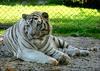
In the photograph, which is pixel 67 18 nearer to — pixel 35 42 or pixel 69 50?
pixel 69 50

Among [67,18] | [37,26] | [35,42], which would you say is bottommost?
[67,18]

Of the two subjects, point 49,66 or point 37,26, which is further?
point 37,26

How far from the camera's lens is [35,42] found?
766 cm

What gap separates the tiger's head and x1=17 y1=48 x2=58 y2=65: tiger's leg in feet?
0.78

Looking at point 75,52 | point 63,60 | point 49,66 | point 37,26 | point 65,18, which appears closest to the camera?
point 49,66

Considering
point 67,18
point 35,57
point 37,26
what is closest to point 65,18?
point 67,18

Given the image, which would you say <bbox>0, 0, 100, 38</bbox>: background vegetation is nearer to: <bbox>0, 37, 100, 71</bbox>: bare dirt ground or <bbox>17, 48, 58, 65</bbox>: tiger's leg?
<bbox>0, 37, 100, 71</bbox>: bare dirt ground

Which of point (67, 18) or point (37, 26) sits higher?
point (37, 26)

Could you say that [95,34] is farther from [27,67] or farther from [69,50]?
[27,67]

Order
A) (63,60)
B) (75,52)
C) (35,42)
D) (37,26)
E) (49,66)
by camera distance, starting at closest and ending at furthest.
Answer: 1. (49,66)
2. (63,60)
3. (37,26)
4. (35,42)
5. (75,52)

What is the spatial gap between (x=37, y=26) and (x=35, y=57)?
489 mm

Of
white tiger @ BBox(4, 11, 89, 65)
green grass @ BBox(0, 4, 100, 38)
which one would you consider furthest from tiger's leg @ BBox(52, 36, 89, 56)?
green grass @ BBox(0, 4, 100, 38)

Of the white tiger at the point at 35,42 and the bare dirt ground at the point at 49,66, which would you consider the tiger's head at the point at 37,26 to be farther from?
the bare dirt ground at the point at 49,66

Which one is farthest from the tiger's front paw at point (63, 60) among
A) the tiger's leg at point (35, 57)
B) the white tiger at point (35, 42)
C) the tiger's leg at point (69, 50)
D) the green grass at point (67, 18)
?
the green grass at point (67, 18)
